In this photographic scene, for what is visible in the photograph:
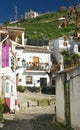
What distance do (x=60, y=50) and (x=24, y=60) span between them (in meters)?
11.2

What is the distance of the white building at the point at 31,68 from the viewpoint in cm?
6172

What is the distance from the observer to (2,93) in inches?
1535

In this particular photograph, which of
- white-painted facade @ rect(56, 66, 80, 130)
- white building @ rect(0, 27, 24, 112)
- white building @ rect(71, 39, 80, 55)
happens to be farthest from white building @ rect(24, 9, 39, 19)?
white-painted facade @ rect(56, 66, 80, 130)

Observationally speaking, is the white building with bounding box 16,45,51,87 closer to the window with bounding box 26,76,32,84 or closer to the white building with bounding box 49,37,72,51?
the window with bounding box 26,76,32,84

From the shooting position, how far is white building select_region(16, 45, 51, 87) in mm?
61719

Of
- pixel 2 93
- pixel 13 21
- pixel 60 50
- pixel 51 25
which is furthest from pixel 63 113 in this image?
pixel 13 21

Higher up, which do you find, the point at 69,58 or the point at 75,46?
the point at 75,46

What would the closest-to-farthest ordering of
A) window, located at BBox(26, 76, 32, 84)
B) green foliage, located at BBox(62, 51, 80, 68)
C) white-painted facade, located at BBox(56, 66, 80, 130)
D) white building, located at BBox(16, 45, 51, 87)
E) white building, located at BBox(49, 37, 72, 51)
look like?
white-painted facade, located at BBox(56, 66, 80, 130) → white building, located at BBox(16, 45, 51, 87) → window, located at BBox(26, 76, 32, 84) → green foliage, located at BBox(62, 51, 80, 68) → white building, located at BBox(49, 37, 72, 51)

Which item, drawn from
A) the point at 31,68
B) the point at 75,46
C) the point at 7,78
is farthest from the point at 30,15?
the point at 7,78

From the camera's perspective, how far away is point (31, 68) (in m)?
62.4

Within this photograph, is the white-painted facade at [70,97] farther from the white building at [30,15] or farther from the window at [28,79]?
the white building at [30,15]

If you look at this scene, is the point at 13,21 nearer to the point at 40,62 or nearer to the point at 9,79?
the point at 40,62

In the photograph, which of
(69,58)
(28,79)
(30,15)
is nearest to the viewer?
(28,79)

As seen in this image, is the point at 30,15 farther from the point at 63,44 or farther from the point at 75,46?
the point at 75,46
